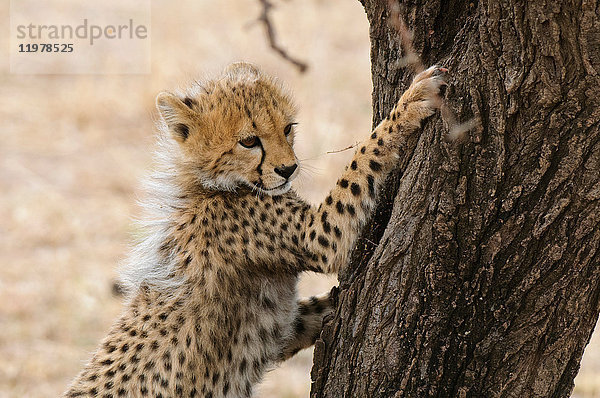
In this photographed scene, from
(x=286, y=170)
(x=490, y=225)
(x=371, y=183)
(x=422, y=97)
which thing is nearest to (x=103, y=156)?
(x=286, y=170)

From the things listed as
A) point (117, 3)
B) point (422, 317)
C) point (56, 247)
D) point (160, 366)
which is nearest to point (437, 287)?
point (422, 317)

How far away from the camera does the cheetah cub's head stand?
2.55 m

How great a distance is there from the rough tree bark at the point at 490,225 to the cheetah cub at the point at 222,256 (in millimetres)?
307

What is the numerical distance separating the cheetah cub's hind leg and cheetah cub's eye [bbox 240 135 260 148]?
1.85ft

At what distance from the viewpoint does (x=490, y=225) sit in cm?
193

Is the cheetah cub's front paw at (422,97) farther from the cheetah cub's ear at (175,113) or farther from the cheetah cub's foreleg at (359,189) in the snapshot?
the cheetah cub's ear at (175,113)

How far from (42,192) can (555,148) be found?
4965 mm

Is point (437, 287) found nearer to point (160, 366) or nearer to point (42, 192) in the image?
point (160, 366)

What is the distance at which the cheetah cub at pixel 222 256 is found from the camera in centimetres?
250

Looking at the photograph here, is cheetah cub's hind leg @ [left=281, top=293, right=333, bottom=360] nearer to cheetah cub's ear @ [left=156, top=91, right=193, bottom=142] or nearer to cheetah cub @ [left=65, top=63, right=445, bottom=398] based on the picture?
cheetah cub @ [left=65, top=63, right=445, bottom=398]

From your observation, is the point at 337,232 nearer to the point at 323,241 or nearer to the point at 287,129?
the point at 323,241

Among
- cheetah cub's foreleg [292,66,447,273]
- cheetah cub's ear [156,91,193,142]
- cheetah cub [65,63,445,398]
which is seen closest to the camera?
cheetah cub's foreleg [292,66,447,273]

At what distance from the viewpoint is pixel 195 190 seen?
270cm

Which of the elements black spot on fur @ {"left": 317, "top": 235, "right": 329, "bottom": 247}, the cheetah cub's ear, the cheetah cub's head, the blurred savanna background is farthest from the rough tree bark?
the blurred savanna background
